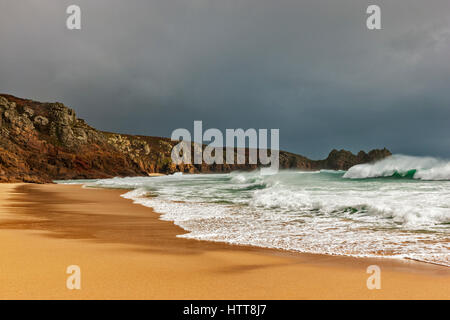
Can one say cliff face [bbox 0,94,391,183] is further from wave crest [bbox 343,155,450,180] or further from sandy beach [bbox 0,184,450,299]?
sandy beach [bbox 0,184,450,299]

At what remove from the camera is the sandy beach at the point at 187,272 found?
3076mm

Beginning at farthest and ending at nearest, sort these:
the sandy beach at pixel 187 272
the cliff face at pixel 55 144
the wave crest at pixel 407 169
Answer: the cliff face at pixel 55 144 → the wave crest at pixel 407 169 → the sandy beach at pixel 187 272

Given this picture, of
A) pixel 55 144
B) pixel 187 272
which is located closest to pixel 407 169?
pixel 187 272

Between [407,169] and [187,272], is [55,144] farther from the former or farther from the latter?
[187,272]

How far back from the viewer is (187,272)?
12.5ft

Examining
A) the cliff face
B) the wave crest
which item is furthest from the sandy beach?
the cliff face

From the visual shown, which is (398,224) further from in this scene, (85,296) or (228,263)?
(85,296)

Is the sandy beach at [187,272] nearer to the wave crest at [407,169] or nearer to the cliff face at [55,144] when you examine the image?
the wave crest at [407,169]

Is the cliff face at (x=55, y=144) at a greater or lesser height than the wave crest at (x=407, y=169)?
greater

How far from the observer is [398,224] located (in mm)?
7805

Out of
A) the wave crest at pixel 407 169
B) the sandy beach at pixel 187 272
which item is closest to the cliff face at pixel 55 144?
the wave crest at pixel 407 169

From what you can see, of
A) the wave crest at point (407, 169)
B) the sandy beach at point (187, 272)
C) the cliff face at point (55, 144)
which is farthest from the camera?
the cliff face at point (55, 144)

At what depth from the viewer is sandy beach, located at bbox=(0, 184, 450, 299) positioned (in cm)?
308

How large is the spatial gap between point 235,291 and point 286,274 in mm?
949
